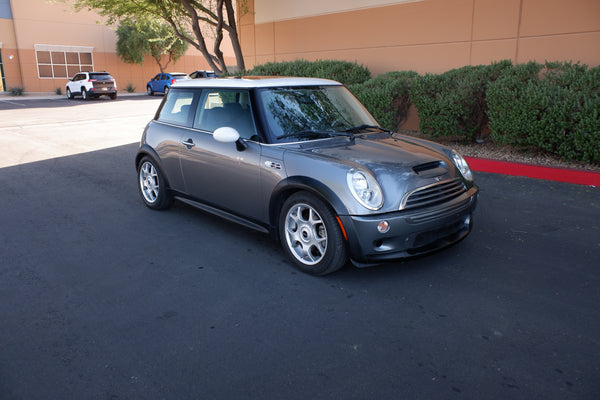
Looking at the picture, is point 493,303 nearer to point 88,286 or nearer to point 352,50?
point 88,286

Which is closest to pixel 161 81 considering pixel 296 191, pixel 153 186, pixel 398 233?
pixel 153 186

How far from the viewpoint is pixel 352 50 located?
43.8ft

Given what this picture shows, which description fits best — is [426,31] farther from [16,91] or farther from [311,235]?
[16,91]

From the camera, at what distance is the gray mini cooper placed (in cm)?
387

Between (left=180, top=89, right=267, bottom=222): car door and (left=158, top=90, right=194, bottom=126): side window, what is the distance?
22 centimetres

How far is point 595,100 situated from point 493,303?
5.12 m

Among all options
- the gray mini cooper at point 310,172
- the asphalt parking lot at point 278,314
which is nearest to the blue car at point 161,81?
the asphalt parking lot at point 278,314

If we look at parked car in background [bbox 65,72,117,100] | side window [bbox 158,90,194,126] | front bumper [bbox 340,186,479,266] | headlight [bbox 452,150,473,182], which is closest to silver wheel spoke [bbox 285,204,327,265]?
front bumper [bbox 340,186,479,266]

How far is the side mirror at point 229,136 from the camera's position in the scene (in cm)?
454

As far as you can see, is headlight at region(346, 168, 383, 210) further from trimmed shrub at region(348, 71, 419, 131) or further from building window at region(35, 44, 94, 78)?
building window at region(35, 44, 94, 78)

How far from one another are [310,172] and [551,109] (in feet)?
18.0

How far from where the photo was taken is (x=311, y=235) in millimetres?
4172

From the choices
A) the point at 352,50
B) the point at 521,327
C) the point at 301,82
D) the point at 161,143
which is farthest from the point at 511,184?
the point at 352,50

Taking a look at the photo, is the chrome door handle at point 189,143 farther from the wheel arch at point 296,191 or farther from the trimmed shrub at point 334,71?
the trimmed shrub at point 334,71
